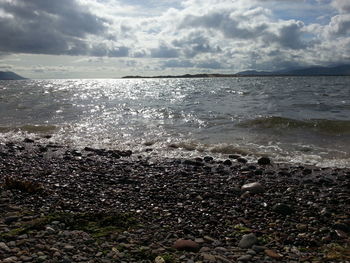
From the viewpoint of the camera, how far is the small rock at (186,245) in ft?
16.6

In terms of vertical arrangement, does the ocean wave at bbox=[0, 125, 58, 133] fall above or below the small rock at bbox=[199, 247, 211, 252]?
below

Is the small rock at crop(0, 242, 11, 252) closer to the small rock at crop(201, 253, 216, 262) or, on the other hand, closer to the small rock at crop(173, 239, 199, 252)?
the small rock at crop(173, 239, 199, 252)

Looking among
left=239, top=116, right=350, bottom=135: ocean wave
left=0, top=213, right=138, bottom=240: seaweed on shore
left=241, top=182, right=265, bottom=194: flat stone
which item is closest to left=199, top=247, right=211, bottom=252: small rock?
left=0, top=213, right=138, bottom=240: seaweed on shore

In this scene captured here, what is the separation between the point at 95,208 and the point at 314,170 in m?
7.29

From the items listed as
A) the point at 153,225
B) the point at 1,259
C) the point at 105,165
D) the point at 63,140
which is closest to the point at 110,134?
A: the point at 63,140

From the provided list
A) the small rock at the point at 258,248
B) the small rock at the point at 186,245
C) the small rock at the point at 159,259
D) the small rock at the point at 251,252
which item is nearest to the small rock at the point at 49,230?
the small rock at the point at 159,259

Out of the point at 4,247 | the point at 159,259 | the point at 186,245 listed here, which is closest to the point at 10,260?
the point at 4,247

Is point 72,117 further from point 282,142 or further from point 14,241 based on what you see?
point 14,241

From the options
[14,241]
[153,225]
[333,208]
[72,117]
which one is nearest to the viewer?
[14,241]

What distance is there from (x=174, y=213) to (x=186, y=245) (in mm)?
1530

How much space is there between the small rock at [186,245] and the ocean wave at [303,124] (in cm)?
1404

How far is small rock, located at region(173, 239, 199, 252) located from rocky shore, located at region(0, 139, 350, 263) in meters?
0.02

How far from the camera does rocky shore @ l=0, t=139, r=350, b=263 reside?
192 inches

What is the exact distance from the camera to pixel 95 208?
22.3ft
